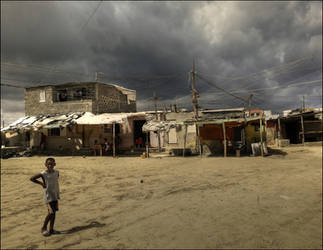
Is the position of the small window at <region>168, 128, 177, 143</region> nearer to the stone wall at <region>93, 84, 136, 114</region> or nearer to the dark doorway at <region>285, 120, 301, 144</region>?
the stone wall at <region>93, 84, 136, 114</region>

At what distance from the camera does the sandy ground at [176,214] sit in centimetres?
362

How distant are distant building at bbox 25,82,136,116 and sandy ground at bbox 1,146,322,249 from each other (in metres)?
14.3

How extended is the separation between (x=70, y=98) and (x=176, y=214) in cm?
2029

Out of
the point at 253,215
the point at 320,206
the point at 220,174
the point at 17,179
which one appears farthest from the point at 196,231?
the point at 17,179

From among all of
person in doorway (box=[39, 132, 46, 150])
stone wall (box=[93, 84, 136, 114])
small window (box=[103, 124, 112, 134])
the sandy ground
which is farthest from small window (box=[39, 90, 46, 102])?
the sandy ground

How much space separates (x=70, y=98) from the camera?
2183 centimetres

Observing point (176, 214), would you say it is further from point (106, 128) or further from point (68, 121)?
point (106, 128)

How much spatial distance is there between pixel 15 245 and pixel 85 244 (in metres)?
1.19

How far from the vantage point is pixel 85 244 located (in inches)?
143

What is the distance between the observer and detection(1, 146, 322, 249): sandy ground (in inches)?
143

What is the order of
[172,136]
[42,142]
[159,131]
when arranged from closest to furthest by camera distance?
[159,131] < [42,142] < [172,136]

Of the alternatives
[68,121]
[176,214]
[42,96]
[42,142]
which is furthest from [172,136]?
[176,214]

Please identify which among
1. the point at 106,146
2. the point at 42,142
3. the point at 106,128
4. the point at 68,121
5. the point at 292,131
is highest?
the point at 68,121

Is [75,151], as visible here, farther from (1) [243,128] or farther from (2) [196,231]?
(2) [196,231]
